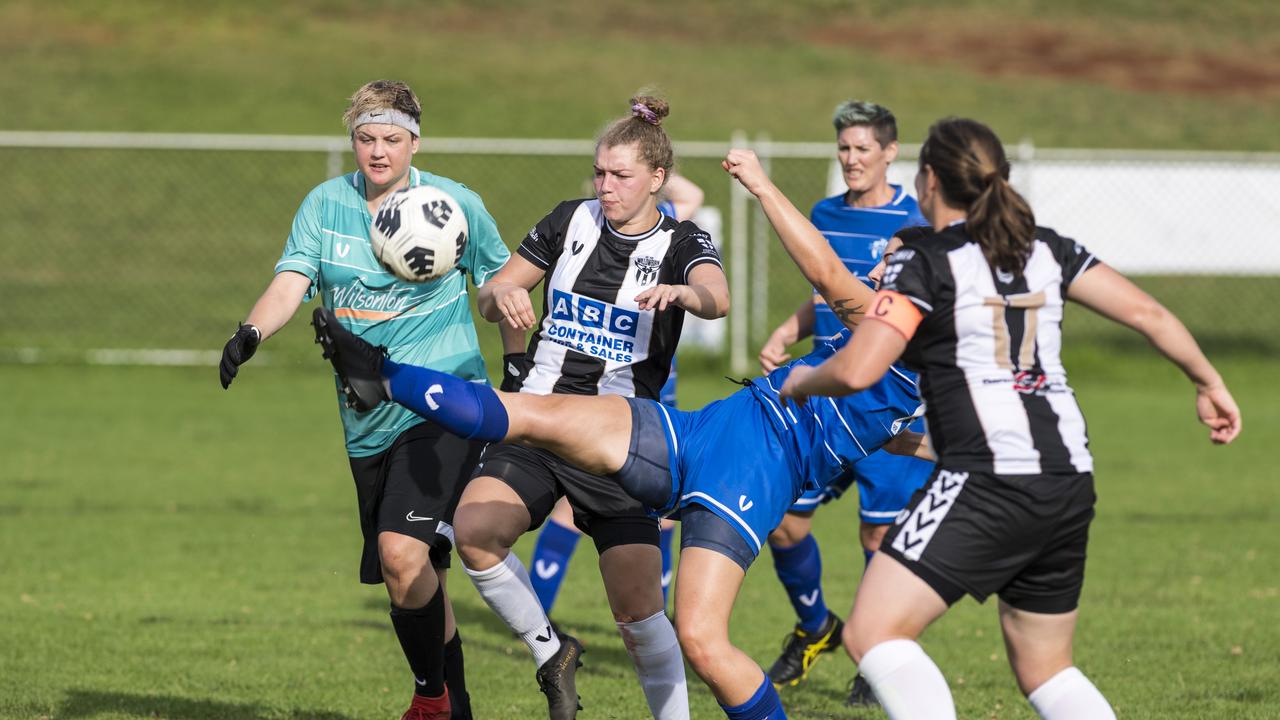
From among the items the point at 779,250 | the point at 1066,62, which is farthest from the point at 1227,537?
the point at 1066,62

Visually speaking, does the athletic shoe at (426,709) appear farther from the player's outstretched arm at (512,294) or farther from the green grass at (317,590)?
the player's outstretched arm at (512,294)

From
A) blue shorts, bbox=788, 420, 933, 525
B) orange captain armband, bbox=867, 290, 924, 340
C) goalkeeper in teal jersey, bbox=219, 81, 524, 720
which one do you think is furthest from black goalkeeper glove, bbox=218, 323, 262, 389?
blue shorts, bbox=788, 420, 933, 525

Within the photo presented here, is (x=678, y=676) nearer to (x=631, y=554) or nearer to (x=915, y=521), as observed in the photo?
(x=631, y=554)

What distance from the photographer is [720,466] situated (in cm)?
→ 454

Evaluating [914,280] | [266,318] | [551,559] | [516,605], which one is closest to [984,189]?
[914,280]

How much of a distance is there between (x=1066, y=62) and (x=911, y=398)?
3260 centimetres

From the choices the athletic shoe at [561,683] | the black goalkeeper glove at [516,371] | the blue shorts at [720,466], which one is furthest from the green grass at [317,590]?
the blue shorts at [720,466]

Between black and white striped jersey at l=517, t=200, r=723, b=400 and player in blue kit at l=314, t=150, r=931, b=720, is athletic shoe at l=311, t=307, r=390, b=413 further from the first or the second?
black and white striped jersey at l=517, t=200, r=723, b=400

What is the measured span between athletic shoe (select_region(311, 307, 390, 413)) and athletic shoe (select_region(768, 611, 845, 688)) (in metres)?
2.58

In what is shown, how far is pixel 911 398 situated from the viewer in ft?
15.4

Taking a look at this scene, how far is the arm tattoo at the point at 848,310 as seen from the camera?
481 centimetres

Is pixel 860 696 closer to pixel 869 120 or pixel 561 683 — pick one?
pixel 561 683

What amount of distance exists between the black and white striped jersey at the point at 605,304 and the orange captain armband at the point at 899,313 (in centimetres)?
143

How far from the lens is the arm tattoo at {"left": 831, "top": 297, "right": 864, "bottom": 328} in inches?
189
